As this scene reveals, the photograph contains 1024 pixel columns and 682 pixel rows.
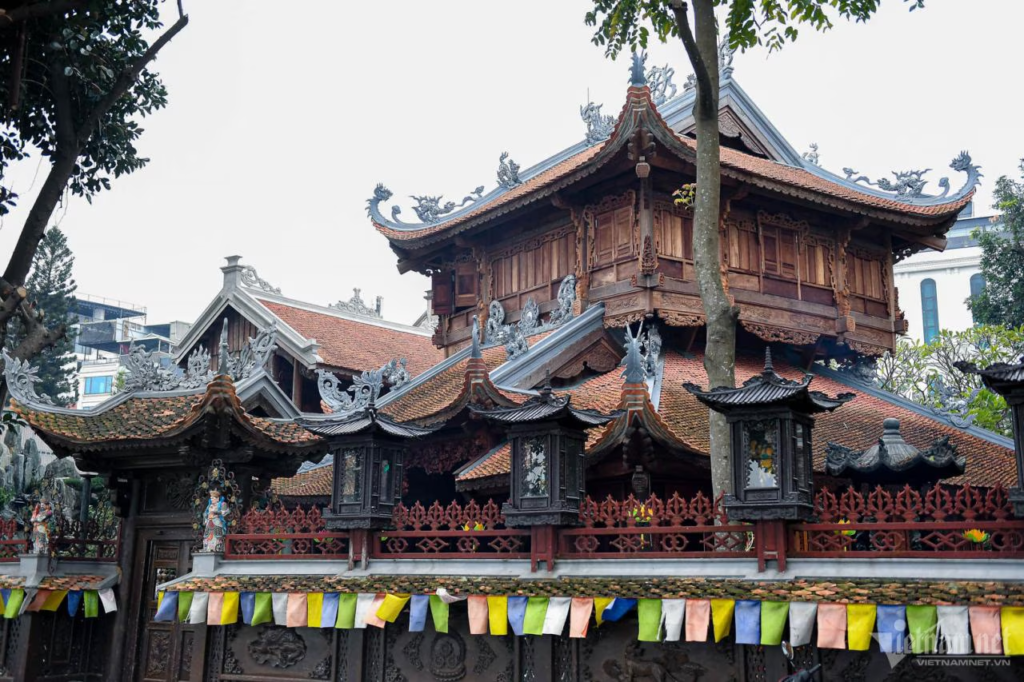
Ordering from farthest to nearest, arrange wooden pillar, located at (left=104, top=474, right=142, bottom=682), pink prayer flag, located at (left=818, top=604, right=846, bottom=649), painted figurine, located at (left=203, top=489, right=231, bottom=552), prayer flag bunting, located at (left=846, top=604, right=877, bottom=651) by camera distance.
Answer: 1. wooden pillar, located at (left=104, top=474, right=142, bottom=682)
2. painted figurine, located at (left=203, top=489, right=231, bottom=552)
3. pink prayer flag, located at (left=818, top=604, right=846, bottom=649)
4. prayer flag bunting, located at (left=846, top=604, right=877, bottom=651)

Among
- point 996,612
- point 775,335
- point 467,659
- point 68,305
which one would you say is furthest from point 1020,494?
point 68,305

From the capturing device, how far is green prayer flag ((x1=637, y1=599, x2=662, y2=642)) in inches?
398

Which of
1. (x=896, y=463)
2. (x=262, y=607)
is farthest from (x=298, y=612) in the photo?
(x=896, y=463)

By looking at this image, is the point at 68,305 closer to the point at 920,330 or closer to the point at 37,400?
the point at 37,400

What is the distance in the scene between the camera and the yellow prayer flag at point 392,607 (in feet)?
38.3

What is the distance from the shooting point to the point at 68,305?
41.9 meters

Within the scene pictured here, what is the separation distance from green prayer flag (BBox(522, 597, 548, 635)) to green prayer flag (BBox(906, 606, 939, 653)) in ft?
11.6

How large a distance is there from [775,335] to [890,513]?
8.91 m

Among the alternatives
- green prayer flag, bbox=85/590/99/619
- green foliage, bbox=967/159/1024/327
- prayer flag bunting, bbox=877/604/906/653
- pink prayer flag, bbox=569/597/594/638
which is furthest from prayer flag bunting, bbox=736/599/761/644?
green foliage, bbox=967/159/1024/327

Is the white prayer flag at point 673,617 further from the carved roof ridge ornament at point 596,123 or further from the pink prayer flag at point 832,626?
the carved roof ridge ornament at point 596,123

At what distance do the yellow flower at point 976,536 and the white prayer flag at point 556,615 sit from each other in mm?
3735

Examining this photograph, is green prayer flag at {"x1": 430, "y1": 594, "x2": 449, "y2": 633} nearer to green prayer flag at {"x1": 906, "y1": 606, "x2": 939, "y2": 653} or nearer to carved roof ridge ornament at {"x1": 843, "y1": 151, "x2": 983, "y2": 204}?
green prayer flag at {"x1": 906, "y1": 606, "x2": 939, "y2": 653}

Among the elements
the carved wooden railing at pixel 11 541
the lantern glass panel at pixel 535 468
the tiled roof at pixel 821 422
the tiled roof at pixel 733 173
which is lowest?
the carved wooden railing at pixel 11 541

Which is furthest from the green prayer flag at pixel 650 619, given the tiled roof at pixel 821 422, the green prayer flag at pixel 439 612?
the tiled roof at pixel 821 422
